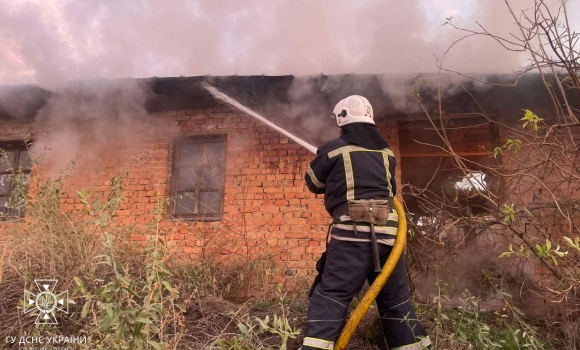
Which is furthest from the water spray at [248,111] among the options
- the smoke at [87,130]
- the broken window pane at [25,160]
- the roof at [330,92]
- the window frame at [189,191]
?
the broken window pane at [25,160]

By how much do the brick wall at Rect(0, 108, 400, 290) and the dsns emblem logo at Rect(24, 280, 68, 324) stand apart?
1.72 m

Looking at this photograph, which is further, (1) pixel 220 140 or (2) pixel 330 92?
(1) pixel 220 140

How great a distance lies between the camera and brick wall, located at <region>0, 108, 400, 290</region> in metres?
5.19

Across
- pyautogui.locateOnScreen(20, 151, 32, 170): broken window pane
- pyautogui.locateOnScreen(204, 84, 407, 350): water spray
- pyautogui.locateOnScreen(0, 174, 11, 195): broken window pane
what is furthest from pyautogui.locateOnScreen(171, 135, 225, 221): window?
pyautogui.locateOnScreen(204, 84, 407, 350): water spray

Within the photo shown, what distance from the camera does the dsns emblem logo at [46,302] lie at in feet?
9.78

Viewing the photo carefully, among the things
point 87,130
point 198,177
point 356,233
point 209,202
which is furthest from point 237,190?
point 356,233

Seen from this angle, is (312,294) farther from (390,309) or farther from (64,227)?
(64,227)

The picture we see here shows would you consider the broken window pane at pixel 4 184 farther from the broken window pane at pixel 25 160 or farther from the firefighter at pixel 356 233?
the firefighter at pixel 356 233

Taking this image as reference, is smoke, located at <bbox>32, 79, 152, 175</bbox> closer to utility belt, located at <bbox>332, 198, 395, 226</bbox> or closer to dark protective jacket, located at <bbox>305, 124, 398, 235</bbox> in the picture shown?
dark protective jacket, located at <bbox>305, 124, 398, 235</bbox>

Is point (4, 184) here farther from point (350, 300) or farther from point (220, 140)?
point (350, 300)

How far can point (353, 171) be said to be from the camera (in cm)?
265

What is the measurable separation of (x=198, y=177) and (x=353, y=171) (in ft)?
11.9

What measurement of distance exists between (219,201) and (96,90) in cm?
224

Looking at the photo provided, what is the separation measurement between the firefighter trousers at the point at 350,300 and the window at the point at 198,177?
130 inches
